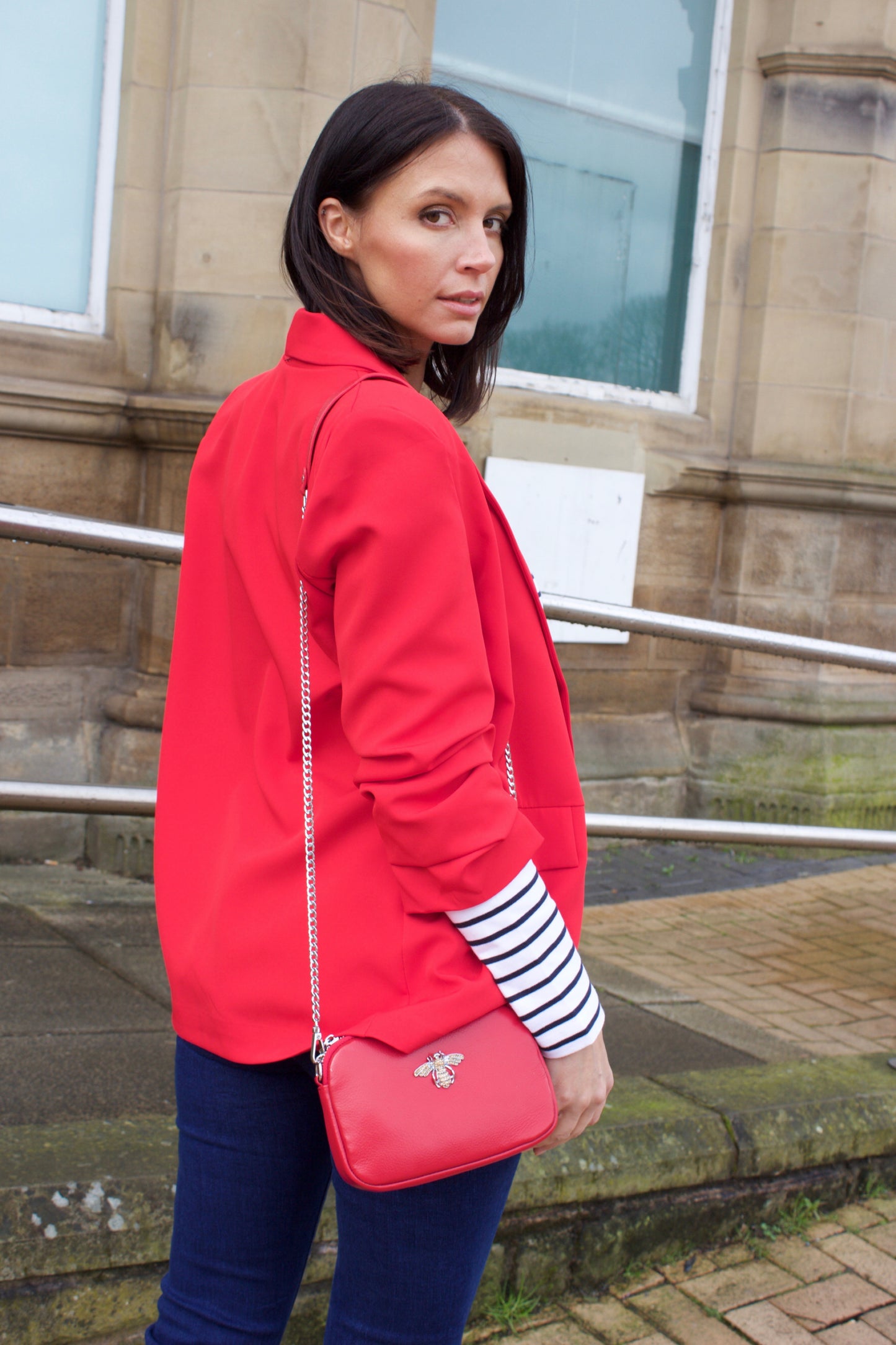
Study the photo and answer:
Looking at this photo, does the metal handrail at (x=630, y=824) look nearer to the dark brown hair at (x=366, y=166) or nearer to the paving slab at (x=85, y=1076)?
the paving slab at (x=85, y=1076)

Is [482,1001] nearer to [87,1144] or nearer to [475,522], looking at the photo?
[475,522]

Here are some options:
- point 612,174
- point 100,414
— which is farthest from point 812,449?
point 100,414

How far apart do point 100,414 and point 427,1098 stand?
4102mm

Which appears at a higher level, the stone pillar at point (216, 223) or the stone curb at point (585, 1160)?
the stone pillar at point (216, 223)

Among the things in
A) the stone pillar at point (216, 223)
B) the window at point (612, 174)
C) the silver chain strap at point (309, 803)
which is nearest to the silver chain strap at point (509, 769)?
the silver chain strap at point (309, 803)

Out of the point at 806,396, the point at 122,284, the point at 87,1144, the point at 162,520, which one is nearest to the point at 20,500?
the point at 162,520

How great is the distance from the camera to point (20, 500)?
4.88 m

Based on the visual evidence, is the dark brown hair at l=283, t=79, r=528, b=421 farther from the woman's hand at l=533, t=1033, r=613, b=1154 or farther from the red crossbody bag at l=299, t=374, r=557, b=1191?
the woman's hand at l=533, t=1033, r=613, b=1154

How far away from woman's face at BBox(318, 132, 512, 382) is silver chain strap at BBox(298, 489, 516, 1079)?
0.91 feet

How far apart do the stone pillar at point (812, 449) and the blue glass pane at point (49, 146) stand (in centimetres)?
320

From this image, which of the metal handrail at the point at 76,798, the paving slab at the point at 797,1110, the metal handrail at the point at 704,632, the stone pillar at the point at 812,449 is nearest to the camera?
the metal handrail at the point at 76,798

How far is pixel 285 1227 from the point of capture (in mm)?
1472

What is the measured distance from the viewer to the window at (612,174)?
6281 millimetres

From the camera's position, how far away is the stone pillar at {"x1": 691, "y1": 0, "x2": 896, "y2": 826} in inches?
253
